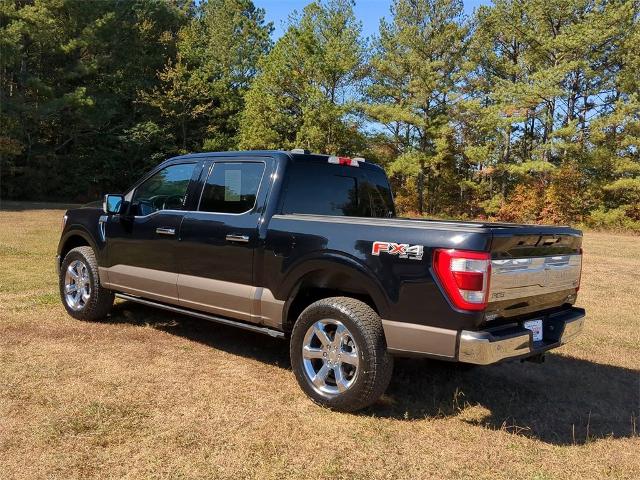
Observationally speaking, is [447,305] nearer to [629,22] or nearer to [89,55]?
[629,22]

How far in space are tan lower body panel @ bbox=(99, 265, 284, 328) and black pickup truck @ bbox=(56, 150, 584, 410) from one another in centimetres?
1

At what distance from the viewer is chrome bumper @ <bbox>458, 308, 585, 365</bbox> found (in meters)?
3.39

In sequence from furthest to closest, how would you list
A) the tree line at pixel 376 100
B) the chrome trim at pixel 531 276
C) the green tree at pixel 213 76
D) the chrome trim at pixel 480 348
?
the green tree at pixel 213 76 < the tree line at pixel 376 100 < the chrome trim at pixel 531 276 < the chrome trim at pixel 480 348

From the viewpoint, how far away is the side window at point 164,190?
5340mm

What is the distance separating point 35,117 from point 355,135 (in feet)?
61.6

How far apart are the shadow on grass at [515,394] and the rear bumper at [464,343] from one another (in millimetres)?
595

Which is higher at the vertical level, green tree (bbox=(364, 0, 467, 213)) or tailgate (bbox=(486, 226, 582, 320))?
green tree (bbox=(364, 0, 467, 213))

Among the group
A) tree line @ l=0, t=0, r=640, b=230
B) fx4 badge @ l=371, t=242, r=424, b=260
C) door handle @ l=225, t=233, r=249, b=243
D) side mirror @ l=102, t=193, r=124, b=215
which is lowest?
door handle @ l=225, t=233, r=249, b=243

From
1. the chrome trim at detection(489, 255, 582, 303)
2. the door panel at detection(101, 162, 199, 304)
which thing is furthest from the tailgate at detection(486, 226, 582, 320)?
the door panel at detection(101, 162, 199, 304)

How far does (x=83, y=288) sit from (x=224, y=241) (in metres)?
2.48

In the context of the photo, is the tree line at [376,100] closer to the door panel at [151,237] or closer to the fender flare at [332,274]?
the door panel at [151,237]

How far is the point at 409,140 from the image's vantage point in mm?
36906

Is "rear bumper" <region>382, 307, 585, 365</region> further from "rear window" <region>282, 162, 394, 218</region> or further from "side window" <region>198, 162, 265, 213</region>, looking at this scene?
"side window" <region>198, 162, 265, 213</region>

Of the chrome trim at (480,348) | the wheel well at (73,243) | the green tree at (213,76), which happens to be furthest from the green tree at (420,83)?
the chrome trim at (480,348)
